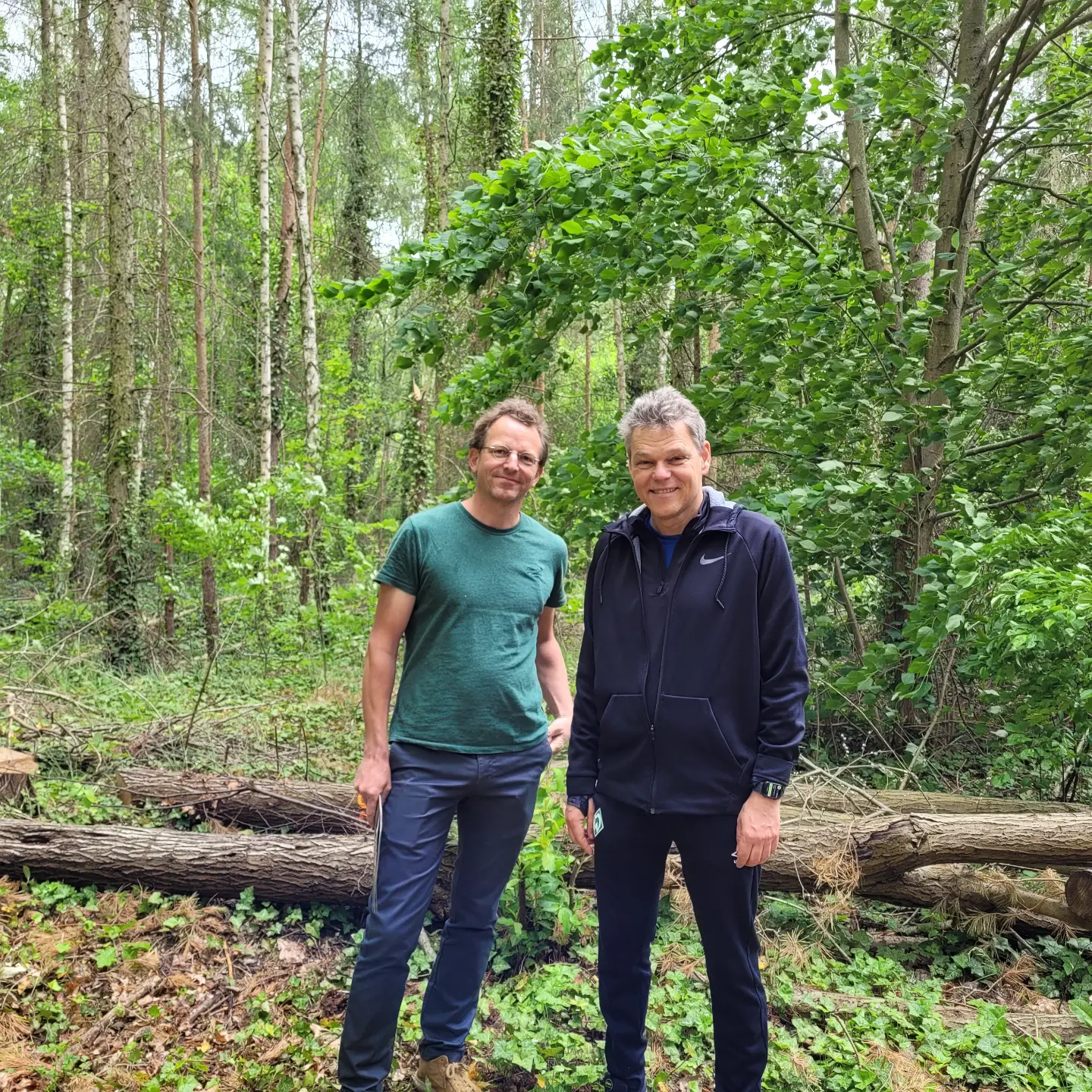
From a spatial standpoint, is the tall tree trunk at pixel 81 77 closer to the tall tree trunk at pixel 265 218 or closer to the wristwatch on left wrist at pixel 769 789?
the tall tree trunk at pixel 265 218

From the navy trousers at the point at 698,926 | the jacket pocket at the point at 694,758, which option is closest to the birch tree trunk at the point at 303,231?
the navy trousers at the point at 698,926

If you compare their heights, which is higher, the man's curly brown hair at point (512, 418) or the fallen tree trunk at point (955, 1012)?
the man's curly brown hair at point (512, 418)

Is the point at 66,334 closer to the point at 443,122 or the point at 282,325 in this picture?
the point at 282,325

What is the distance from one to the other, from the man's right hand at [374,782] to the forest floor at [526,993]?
1017 millimetres

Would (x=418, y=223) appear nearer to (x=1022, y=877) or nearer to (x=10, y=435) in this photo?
(x=10, y=435)

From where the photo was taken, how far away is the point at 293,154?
11922 mm

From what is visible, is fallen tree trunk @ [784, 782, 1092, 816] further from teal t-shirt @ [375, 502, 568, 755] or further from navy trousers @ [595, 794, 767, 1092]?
teal t-shirt @ [375, 502, 568, 755]

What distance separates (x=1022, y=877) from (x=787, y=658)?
10.2ft

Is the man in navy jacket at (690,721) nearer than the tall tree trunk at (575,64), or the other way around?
the man in navy jacket at (690,721)

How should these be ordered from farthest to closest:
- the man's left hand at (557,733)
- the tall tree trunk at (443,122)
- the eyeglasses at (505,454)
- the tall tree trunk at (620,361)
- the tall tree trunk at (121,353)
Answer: the tall tree trunk at (620,361) < the tall tree trunk at (443,122) < the tall tree trunk at (121,353) < the man's left hand at (557,733) < the eyeglasses at (505,454)

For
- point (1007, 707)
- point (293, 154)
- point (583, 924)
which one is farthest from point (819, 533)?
point (293, 154)

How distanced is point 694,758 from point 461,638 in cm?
86

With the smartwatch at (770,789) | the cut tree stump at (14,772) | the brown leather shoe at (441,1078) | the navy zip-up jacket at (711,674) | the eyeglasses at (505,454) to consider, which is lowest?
the brown leather shoe at (441,1078)

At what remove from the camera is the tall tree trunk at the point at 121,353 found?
31.3 ft
